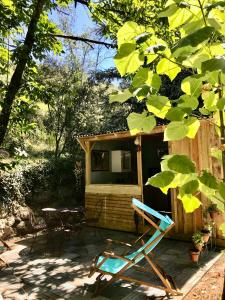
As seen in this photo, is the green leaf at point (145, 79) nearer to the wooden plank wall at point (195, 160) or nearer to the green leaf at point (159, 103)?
the green leaf at point (159, 103)

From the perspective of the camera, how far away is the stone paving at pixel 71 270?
163 inches

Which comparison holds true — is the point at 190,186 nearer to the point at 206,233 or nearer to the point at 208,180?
the point at 208,180

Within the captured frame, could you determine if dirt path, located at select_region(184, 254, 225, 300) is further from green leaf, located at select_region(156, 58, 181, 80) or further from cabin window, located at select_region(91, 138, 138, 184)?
cabin window, located at select_region(91, 138, 138, 184)

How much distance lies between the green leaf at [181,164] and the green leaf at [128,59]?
272mm

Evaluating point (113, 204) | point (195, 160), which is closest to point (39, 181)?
point (113, 204)

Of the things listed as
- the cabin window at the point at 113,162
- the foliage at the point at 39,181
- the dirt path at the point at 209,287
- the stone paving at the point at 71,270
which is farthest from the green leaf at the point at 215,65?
the cabin window at the point at 113,162

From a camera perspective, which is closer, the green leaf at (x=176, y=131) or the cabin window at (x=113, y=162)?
the green leaf at (x=176, y=131)

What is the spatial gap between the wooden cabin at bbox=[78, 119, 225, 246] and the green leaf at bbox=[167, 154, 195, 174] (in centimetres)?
383

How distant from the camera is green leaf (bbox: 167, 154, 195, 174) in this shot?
638mm

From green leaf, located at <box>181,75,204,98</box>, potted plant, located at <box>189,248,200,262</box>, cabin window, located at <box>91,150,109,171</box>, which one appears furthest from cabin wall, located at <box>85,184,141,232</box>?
green leaf, located at <box>181,75,204,98</box>

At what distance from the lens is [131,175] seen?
11.4 meters

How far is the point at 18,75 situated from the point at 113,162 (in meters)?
6.44

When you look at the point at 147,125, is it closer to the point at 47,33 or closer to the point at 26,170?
the point at 47,33

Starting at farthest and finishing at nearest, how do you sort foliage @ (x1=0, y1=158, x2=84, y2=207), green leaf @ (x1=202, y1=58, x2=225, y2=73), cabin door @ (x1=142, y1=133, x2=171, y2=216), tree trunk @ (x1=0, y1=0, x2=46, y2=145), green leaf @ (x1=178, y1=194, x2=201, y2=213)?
cabin door @ (x1=142, y1=133, x2=171, y2=216) < foliage @ (x1=0, y1=158, x2=84, y2=207) < tree trunk @ (x1=0, y1=0, x2=46, y2=145) < green leaf @ (x1=178, y1=194, x2=201, y2=213) < green leaf @ (x1=202, y1=58, x2=225, y2=73)
